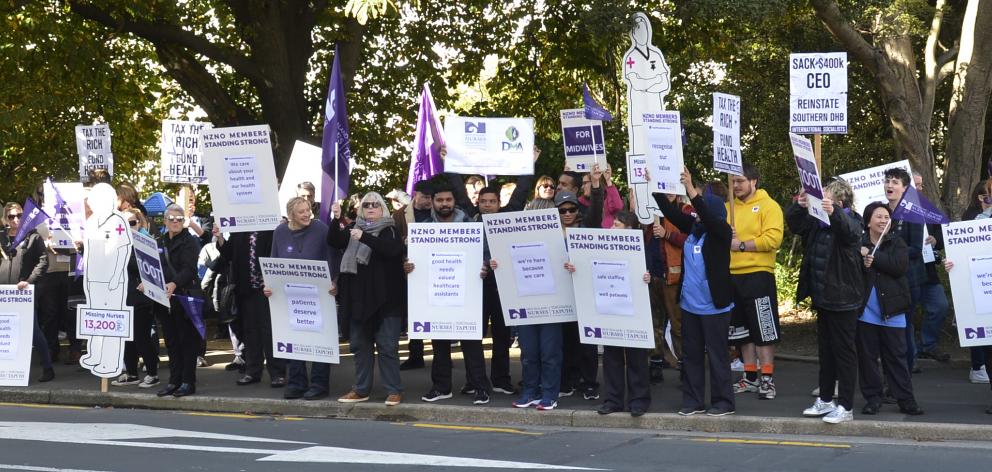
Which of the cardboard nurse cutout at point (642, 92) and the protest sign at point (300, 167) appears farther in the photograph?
the protest sign at point (300, 167)

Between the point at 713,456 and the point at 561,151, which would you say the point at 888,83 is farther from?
the point at 713,456

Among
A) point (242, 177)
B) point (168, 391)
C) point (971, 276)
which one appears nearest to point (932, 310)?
point (971, 276)

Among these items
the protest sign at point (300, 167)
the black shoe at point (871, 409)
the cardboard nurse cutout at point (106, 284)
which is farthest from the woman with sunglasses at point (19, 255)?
the black shoe at point (871, 409)

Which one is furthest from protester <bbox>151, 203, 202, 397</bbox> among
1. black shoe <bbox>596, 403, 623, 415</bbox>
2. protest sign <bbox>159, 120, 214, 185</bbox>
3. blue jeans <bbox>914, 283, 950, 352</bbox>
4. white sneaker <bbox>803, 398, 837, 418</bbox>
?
blue jeans <bbox>914, 283, 950, 352</bbox>

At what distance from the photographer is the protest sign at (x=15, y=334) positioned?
12.8 m

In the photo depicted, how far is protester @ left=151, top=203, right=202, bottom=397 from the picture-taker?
1215cm

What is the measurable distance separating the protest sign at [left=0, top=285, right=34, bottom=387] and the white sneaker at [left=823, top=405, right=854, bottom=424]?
801cm

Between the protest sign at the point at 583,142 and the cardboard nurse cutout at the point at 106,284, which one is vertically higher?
the protest sign at the point at 583,142

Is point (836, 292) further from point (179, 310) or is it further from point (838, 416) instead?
point (179, 310)

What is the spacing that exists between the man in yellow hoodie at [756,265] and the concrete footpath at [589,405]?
53 cm

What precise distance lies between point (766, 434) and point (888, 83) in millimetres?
6939

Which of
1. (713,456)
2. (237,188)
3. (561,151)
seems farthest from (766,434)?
(561,151)

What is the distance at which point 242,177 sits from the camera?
1188cm

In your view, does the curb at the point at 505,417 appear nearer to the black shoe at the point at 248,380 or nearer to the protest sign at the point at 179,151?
the black shoe at the point at 248,380
